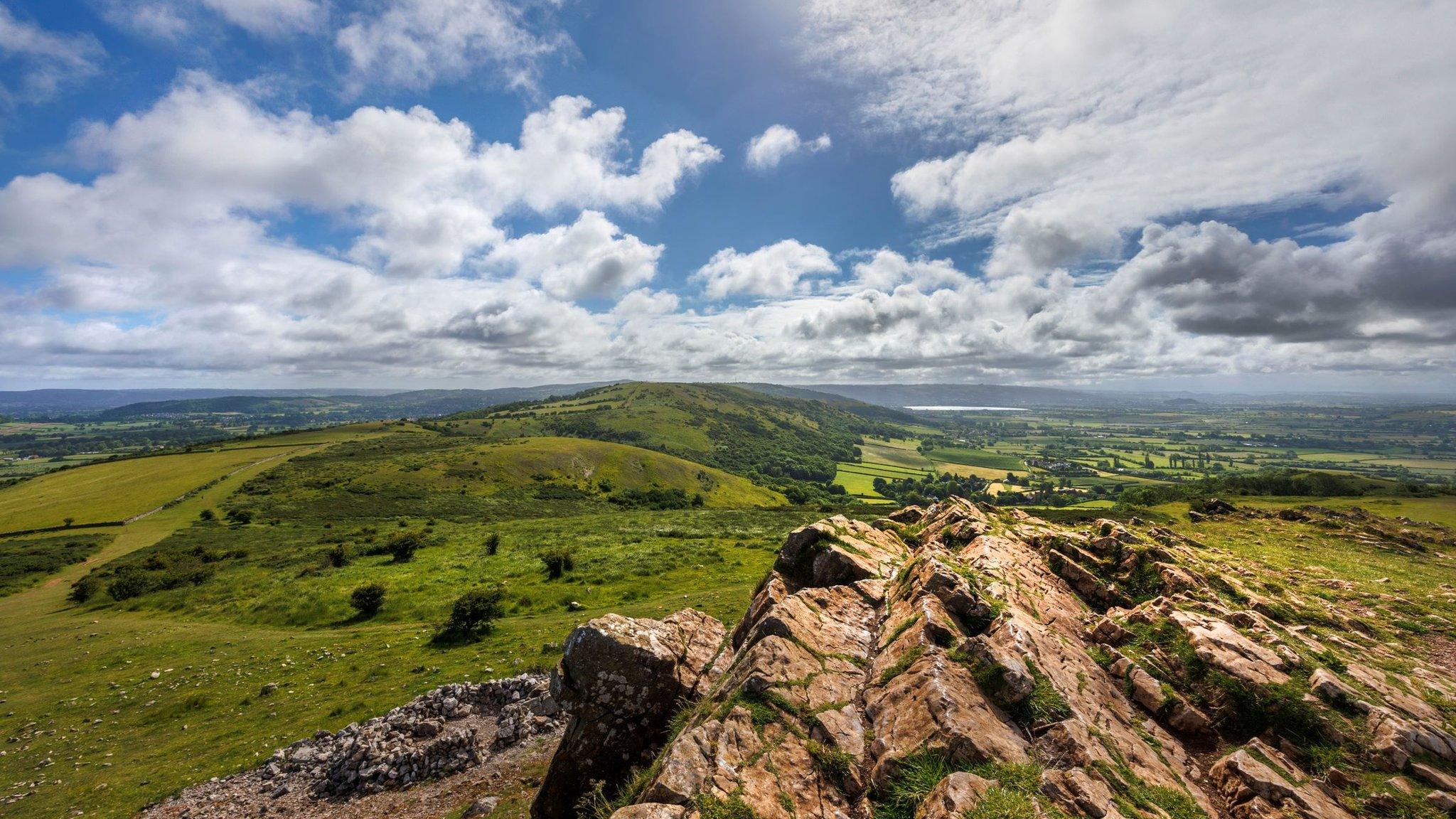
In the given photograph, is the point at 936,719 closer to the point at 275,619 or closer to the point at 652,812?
the point at 652,812

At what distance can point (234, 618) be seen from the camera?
3881 centimetres

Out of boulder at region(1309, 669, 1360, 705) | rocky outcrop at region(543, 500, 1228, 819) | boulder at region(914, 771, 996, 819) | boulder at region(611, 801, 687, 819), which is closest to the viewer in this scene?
boulder at region(914, 771, 996, 819)

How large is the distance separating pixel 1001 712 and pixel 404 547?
62447mm

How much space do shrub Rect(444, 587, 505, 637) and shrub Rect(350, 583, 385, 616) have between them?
34.0 feet

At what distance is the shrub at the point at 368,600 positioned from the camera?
37.3 metres

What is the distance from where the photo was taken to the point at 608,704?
13656mm

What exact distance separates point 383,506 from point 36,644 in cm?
6118

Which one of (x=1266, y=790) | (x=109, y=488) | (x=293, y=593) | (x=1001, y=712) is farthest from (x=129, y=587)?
(x=109, y=488)

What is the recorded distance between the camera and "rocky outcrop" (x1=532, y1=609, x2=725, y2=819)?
13.3m

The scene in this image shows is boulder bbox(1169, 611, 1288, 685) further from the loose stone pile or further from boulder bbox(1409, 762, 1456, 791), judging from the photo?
the loose stone pile

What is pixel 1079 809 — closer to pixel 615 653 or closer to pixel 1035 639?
pixel 1035 639

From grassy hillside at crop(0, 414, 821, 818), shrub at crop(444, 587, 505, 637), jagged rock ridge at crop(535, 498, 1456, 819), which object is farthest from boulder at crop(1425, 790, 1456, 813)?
shrub at crop(444, 587, 505, 637)

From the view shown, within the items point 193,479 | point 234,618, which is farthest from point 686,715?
point 193,479

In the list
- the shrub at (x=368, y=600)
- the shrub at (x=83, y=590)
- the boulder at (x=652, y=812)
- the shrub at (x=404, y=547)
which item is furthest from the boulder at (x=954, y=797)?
the shrub at (x=83, y=590)
